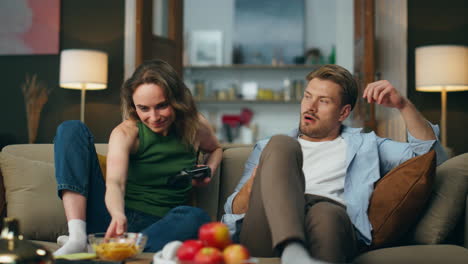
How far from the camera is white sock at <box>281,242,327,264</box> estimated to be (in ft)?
3.62

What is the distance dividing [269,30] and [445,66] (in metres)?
3.28

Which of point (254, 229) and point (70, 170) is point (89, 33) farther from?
point (254, 229)

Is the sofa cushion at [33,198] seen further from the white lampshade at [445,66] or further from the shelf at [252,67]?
the shelf at [252,67]

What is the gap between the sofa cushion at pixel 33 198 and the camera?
2010 millimetres

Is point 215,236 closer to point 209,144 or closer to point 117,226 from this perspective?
point 117,226

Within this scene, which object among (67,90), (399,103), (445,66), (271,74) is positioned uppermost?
(271,74)

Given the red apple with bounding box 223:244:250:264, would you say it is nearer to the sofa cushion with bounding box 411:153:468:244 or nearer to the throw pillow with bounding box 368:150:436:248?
the throw pillow with bounding box 368:150:436:248

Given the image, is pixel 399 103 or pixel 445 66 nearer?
pixel 399 103

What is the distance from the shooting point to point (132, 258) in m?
1.32

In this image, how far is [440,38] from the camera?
13.7 feet

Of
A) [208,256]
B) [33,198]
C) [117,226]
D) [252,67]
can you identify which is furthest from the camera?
[252,67]

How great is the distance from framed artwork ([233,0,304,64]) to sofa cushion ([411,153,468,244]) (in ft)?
15.6

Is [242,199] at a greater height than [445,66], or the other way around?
[445,66]

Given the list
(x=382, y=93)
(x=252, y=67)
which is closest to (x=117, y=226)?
(x=382, y=93)
